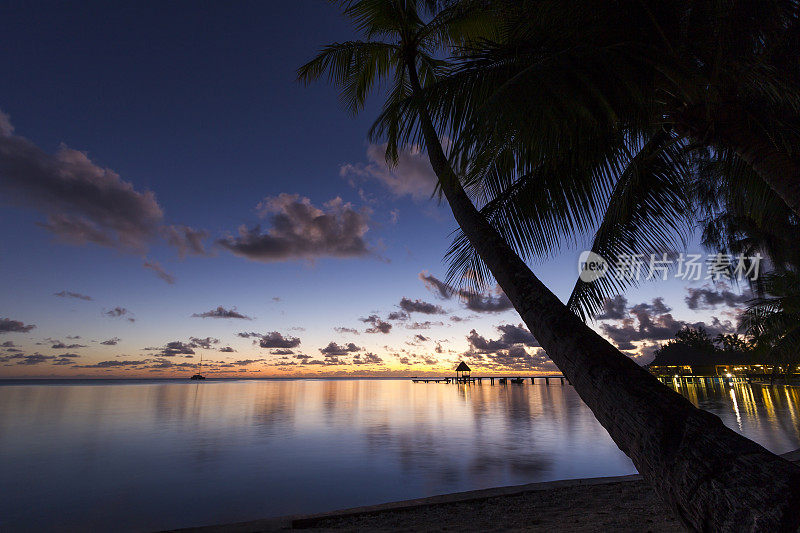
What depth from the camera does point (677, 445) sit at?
1231mm

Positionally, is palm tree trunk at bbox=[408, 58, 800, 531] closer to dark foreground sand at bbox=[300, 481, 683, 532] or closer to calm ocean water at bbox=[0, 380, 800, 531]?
dark foreground sand at bbox=[300, 481, 683, 532]

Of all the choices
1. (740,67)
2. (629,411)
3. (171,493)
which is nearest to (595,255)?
(740,67)

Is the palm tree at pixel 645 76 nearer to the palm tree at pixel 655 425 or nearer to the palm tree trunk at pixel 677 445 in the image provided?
the palm tree at pixel 655 425

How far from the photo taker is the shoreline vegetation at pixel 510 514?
13.6 ft

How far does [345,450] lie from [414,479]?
400 cm

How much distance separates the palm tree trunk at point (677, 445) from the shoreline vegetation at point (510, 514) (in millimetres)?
3040

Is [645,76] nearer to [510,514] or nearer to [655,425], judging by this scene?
[655,425]

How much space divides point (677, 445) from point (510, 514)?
13.7 feet

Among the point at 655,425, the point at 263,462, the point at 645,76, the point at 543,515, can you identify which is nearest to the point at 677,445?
the point at 655,425

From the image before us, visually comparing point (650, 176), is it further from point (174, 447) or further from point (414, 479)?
point (174, 447)

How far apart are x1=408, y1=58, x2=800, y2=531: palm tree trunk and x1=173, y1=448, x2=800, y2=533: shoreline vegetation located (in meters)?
3.04

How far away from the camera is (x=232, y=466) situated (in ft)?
33.6

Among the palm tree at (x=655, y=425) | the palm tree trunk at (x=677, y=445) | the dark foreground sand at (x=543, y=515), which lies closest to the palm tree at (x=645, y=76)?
the palm tree at (x=655, y=425)

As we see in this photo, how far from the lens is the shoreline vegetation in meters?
4.15
